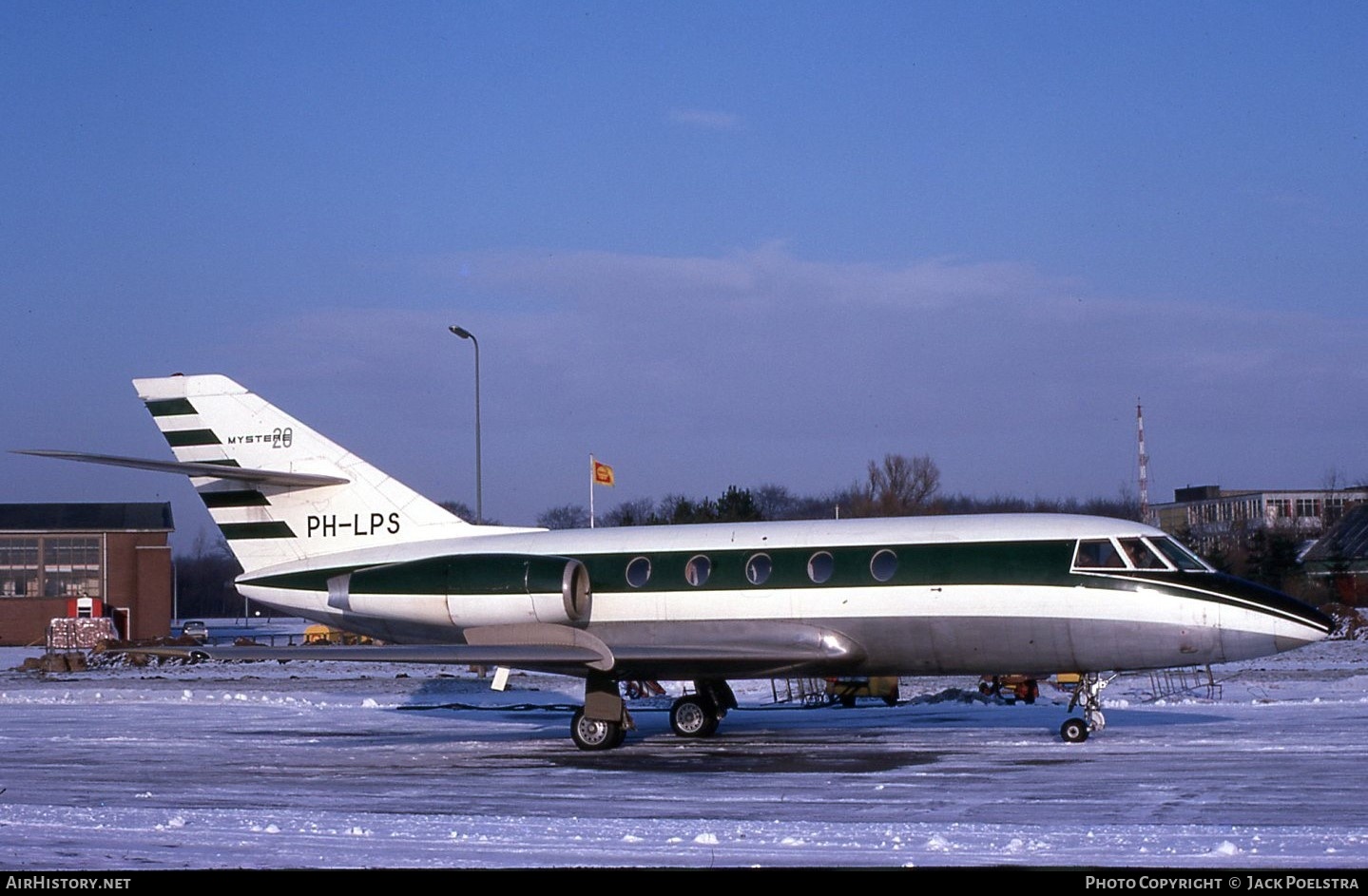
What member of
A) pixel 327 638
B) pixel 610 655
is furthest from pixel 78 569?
pixel 610 655

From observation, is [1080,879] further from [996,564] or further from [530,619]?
[530,619]

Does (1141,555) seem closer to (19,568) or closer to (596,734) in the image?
(596,734)

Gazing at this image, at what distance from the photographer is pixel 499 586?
20094 millimetres

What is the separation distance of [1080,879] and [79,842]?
777 cm

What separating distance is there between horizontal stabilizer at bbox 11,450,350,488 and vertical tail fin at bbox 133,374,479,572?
0.17ft

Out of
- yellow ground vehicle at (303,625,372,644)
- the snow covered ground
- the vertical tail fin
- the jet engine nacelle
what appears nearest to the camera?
the snow covered ground

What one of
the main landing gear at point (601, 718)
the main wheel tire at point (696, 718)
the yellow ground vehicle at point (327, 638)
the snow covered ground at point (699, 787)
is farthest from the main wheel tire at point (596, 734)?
the yellow ground vehicle at point (327, 638)

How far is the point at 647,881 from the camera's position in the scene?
7.77 metres

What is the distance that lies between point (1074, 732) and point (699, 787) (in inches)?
244

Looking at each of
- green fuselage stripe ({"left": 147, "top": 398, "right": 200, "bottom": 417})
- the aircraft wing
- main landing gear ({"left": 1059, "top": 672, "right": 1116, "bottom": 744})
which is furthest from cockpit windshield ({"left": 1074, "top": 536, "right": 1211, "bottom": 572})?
green fuselage stripe ({"left": 147, "top": 398, "right": 200, "bottom": 417})

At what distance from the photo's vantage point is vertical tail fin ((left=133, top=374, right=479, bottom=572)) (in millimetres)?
22672

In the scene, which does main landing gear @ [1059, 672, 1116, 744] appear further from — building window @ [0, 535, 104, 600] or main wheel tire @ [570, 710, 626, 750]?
building window @ [0, 535, 104, 600]

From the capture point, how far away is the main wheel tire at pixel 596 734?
19797 mm

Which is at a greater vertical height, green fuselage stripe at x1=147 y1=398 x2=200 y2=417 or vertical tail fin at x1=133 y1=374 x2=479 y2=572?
green fuselage stripe at x1=147 y1=398 x2=200 y2=417
